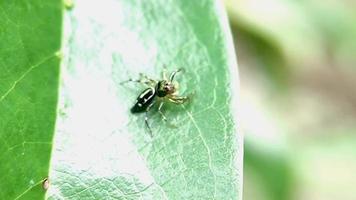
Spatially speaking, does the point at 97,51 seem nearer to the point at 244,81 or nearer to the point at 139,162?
the point at 139,162

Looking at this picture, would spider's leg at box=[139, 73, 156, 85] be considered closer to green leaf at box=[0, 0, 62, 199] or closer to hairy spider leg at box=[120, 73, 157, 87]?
hairy spider leg at box=[120, 73, 157, 87]

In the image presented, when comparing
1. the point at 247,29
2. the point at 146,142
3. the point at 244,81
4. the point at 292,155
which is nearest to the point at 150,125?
the point at 146,142

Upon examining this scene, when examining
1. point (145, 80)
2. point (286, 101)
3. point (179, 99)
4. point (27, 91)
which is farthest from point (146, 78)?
point (286, 101)

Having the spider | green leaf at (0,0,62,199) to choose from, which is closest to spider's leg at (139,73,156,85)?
the spider

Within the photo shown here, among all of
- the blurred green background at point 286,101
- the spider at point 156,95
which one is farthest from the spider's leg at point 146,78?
the blurred green background at point 286,101

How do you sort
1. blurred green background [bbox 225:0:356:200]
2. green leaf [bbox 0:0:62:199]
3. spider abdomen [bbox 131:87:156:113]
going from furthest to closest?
blurred green background [bbox 225:0:356:200], spider abdomen [bbox 131:87:156:113], green leaf [bbox 0:0:62:199]

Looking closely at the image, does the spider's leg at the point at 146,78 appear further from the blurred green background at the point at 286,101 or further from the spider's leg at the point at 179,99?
the blurred green background at the point at 286,101
